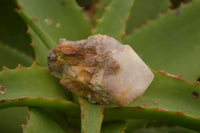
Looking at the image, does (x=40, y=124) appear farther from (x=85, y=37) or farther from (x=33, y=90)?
(x=85, y=37)

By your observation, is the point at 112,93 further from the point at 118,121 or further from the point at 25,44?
the point at 25,44

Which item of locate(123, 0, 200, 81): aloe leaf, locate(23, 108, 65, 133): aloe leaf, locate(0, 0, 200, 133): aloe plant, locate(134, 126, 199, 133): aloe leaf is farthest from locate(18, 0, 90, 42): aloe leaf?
locate(134, 126, 199, 133): aloe leaf

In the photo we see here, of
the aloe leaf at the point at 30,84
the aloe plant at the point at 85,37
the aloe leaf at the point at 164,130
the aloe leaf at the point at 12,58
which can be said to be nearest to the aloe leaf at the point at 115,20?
the aloe plant at the point at 85,37

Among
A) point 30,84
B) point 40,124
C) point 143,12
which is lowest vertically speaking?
point 40,124

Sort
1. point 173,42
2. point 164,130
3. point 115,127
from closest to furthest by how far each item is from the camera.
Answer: point 115,127, point 173,42, point 164,130

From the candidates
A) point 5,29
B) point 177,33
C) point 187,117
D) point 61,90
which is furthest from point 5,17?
point 187,117

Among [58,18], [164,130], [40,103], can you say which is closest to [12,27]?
[58,18]

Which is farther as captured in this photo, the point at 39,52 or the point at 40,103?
the point at 39,52
